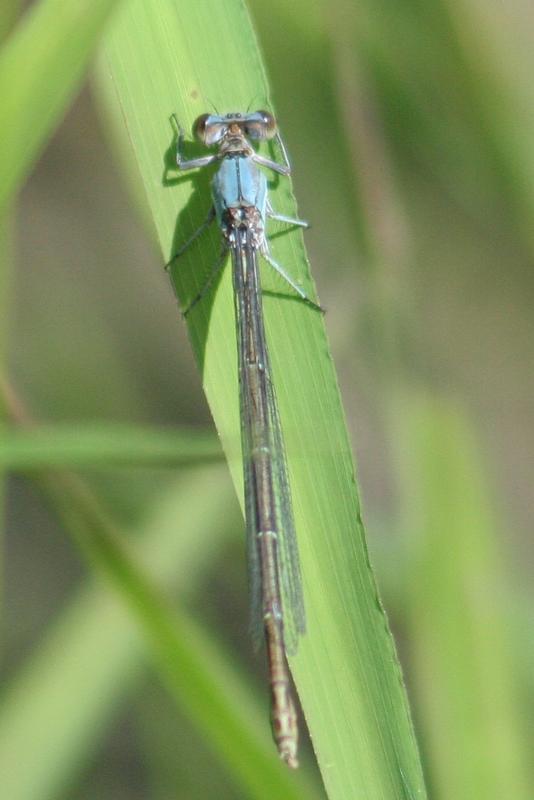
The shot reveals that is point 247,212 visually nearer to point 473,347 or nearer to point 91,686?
point 91,686

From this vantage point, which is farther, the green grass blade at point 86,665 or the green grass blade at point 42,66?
the green grass blade at point 86,665

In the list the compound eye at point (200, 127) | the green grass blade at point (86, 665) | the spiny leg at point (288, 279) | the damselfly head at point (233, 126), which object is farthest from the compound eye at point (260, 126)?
the green grass blade at point (86, 665)

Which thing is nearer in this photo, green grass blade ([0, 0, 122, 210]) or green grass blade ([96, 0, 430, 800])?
green grass blade ([0, 0, 122, 210])

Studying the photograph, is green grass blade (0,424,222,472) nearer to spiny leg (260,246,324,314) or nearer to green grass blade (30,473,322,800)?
green grass blade (30,473,322,800)

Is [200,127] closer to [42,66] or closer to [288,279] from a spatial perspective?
[288,279]

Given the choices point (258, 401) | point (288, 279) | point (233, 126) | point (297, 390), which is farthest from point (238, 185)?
point (297, 390)

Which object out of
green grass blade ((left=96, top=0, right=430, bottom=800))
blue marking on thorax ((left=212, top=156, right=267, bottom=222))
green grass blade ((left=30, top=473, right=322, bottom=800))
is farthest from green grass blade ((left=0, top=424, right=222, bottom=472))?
blue marking on thorax ((left=212, top=156, right=267, bottom=222))

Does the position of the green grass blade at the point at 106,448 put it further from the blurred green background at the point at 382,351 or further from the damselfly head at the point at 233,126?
the blurred green background at the point at 382,351

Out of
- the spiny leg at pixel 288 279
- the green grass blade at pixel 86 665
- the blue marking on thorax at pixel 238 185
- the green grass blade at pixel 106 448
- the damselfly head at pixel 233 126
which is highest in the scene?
the damselfly head at pixel 233 126
